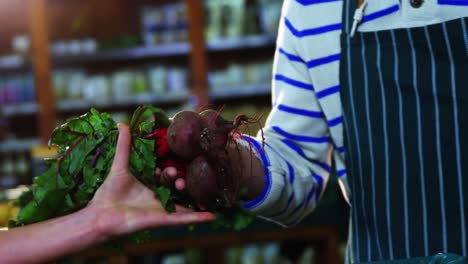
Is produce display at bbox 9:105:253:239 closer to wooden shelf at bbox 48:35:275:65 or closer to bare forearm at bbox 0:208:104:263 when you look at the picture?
bare forearm at bbox 0:208:104:263

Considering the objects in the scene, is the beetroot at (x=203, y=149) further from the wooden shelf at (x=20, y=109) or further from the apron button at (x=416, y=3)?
the wooden shelf at (x=20, y=109)

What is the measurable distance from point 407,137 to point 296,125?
8.5 inches

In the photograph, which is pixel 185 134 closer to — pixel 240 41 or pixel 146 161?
pixel 146 161

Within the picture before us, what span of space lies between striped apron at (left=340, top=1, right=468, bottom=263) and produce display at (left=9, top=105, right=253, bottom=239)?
0.97 ft

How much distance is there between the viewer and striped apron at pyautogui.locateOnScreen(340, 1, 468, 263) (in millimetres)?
1162

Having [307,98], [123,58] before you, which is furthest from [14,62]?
[307,98]

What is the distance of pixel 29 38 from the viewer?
4.31 m

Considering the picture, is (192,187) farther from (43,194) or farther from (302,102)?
(302,102)

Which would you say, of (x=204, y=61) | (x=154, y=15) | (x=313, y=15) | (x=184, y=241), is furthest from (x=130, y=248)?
(x=313, y=15)

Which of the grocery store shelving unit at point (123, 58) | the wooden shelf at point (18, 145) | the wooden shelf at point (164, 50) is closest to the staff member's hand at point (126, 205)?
the grocery store shelving unit at point (123, 58)

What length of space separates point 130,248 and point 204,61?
4.78 ft

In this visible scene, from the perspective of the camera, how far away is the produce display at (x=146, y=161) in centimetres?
99

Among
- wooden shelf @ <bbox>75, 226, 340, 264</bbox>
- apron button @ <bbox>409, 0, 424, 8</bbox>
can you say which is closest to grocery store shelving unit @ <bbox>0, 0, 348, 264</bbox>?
wooden shelf @ <bbox>75, 226, 340, 264</bbox>

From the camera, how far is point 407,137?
47.4 inches
